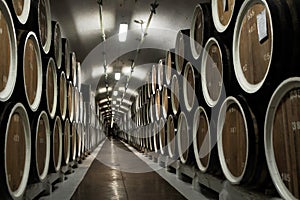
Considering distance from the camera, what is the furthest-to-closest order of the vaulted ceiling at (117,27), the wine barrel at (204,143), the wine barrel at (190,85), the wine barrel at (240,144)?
the vaulted ceiling at (117,27) < the wine barrel at (190,85) < the wine barrel at (204,143) < the wine barrel at (240,144)

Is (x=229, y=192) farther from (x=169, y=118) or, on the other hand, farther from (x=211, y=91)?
(x=169, y=118)

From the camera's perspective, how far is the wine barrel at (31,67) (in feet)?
8.49

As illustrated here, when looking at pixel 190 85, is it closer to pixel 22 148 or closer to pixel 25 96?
pixel 25 96

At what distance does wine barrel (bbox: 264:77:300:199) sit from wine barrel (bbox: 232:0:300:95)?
0.36 ft

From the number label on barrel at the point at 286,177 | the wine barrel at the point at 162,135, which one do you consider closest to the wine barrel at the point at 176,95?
the wine barrel at the point at 162,135

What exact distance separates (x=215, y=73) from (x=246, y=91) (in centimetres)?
93

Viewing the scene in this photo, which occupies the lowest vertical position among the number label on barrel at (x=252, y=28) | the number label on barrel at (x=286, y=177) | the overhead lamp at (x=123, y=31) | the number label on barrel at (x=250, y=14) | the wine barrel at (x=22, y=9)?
the number label on barrel at (x=286, y=177)

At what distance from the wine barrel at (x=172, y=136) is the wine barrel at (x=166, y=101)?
16cm

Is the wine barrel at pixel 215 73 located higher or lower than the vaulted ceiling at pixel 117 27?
lower

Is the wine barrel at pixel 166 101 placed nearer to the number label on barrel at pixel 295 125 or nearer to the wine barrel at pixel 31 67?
the wine barrel at pixel 31 67

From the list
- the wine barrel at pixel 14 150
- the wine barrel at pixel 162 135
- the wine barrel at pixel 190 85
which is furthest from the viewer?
the wine barrel at pixel 162 135

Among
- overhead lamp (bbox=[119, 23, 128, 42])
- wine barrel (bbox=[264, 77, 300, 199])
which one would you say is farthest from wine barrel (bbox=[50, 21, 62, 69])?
overhead lamp (bbox=[119, 23, 128, 42])

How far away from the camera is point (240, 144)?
2.68 meters

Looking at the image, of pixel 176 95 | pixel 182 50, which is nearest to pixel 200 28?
pixel 182 50
